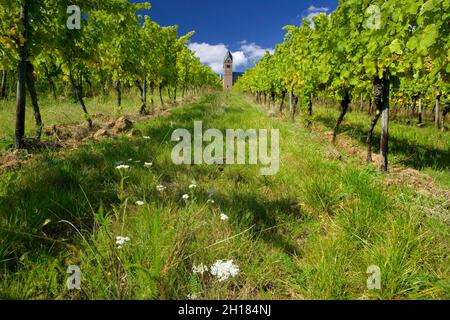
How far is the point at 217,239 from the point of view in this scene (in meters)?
2.34

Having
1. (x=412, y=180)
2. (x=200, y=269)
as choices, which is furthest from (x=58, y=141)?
(x=412, y=180)

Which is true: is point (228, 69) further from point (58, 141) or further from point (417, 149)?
point (58, 141)

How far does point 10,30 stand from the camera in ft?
14.5

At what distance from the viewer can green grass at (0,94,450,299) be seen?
1.80 m

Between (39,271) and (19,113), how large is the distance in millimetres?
4557

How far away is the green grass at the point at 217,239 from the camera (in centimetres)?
180

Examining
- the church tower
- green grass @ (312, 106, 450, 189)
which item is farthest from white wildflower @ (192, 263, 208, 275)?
the church tower

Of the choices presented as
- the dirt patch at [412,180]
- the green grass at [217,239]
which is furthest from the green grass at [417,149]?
the green grass at [217,239]

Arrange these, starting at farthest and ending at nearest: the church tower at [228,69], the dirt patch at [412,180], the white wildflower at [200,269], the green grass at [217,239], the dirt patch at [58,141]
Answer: the church tower at [228,69], the dirt patch at [58,141], the dirt patch at [412,180], the white wildflower at [200,269], the green grass at [217,239]

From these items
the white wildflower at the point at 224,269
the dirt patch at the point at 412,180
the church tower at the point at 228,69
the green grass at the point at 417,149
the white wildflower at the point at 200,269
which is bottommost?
the white wildflower at the point at 200,269

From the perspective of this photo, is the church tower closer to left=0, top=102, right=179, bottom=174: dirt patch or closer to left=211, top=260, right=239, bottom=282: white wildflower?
left=0, top=102, right=179, bottom=174: dirt patch

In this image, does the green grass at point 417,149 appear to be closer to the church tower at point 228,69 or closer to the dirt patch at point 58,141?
the dirt patch at point 58,141

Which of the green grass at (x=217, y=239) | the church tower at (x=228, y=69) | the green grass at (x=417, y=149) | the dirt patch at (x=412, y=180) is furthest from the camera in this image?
the church tower at (x=228, y=69)

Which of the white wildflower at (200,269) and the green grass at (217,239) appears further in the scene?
the white wildflower at (200,269)
